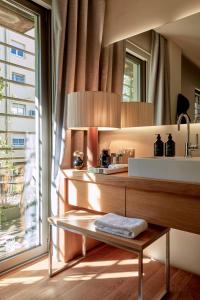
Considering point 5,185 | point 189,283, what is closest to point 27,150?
point 5,185

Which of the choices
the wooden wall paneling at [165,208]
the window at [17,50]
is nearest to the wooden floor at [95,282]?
the wooden wall paneling at [165,208]

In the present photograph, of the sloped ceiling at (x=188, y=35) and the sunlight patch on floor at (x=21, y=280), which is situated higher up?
the sloped ceiling at (x=188, y=35)

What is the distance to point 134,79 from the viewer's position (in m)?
2.09

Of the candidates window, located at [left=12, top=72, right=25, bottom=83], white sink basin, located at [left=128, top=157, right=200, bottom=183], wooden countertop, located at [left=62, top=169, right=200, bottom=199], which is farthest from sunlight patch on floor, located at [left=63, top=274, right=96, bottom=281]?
window, located at [left=12, top=72, right=25, bottom=83]

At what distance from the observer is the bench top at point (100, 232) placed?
129 cm

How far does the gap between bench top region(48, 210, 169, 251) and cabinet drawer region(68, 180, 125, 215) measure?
9 cm

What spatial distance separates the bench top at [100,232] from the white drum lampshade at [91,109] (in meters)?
0.65

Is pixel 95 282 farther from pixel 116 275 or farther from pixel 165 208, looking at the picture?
pixel 165 208

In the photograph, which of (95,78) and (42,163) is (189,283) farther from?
(95,78)

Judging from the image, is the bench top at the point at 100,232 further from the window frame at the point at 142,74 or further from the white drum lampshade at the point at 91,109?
the window frame at the point at 142,74

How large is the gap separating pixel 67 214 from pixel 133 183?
621 mm

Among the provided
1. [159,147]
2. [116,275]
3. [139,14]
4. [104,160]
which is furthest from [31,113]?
[116,275]

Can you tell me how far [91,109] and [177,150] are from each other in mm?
724

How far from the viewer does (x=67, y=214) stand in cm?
181
